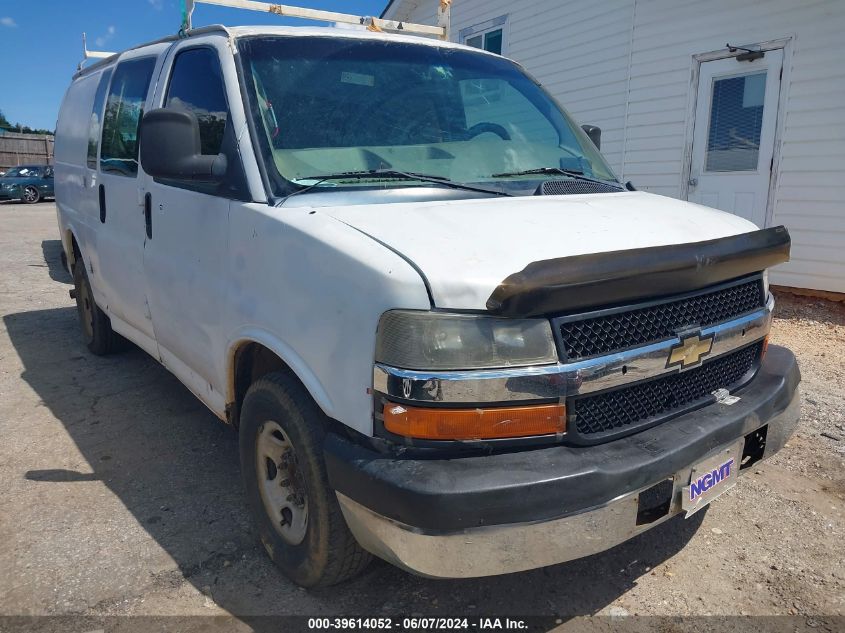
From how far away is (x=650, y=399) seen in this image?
2232mm

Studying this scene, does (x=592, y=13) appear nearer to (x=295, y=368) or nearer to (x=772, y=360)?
(x=772, y=360)

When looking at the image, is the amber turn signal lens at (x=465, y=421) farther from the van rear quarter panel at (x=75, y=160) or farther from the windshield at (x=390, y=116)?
the van rear quarter panel at (x=75, y=160)

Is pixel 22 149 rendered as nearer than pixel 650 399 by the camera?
No

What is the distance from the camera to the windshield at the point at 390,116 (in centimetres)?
270

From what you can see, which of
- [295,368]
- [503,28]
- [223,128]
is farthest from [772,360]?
[503,28]

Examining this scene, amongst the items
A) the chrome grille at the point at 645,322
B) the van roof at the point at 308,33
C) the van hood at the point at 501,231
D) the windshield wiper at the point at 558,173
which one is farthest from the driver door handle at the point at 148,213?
the chrome grille at the point at 645,322

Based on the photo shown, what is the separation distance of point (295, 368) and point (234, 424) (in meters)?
0.96

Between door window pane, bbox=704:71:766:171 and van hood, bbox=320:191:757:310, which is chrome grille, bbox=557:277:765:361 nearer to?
van hood, bbox=320:191:757:310

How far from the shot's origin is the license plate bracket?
2.22 metres

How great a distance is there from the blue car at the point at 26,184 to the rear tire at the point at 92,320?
2465 cm

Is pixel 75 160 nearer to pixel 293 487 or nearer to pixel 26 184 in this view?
pixel 293 487

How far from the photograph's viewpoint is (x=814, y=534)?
9.82ft

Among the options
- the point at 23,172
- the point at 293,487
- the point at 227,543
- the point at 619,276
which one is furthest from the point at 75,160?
the point at 23,172

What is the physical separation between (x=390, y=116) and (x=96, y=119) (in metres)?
2.86
